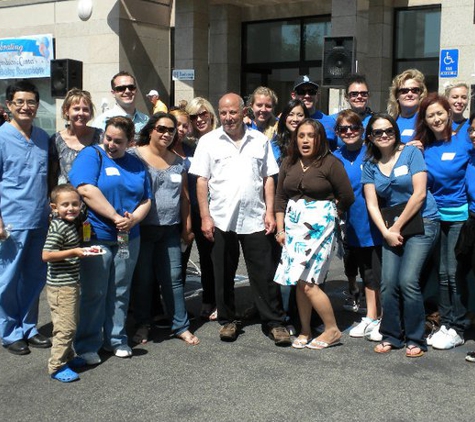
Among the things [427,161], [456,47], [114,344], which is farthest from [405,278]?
[456,47]

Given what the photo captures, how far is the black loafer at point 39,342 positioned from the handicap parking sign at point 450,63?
Answer: 32.7 ft

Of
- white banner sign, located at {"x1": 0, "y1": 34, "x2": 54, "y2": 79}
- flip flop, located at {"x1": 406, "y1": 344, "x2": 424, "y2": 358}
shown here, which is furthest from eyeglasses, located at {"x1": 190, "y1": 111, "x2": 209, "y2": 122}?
white banner sign, located at {"x1": 0, "y1": 34, "x2": 54, "y2": 79}

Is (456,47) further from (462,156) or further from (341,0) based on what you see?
(462,156)

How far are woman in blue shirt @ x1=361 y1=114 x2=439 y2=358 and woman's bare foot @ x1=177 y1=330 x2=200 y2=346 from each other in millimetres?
1427

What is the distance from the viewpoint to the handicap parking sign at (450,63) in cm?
1282

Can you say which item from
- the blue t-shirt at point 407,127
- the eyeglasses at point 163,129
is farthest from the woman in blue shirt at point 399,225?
the eyeglasses at point 163,129

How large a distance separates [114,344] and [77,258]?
84cm

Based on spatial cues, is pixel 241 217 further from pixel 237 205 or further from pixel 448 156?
pixel 448 156

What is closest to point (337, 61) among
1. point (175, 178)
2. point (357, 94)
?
point (357, 94)

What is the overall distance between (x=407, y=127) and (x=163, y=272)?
2.41 metres

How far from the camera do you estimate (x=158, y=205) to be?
17.5 feet

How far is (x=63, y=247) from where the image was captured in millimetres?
4602

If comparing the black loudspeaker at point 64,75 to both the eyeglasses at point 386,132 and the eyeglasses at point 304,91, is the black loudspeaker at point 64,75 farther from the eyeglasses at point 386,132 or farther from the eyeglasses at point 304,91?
the eyeglasses at point 386,132

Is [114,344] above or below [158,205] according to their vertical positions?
below
